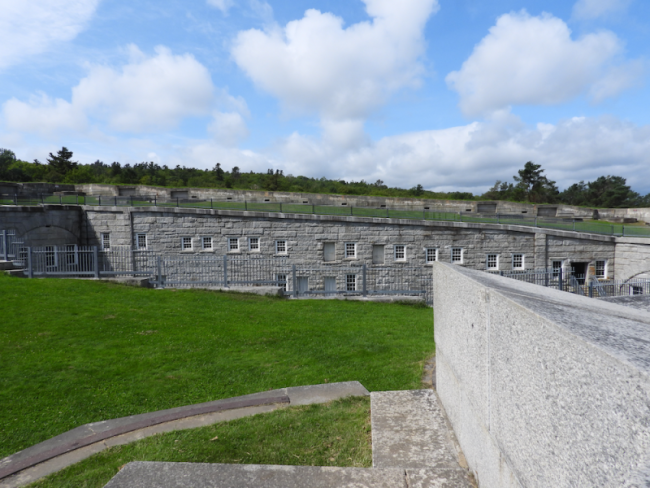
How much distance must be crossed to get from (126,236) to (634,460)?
2521cm

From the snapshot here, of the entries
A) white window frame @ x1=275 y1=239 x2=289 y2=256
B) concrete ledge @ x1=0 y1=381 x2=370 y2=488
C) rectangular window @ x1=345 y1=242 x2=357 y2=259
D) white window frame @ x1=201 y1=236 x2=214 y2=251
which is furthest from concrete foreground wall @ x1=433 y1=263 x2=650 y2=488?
white window frame @ x1=201 y1=236 x2=214 y2=251

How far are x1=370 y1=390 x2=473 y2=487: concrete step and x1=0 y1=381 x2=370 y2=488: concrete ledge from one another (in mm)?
1202

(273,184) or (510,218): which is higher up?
(273,184)

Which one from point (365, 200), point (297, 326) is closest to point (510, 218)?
point (365, 200)

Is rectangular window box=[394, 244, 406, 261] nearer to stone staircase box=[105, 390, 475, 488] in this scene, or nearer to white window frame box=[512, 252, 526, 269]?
white window frame box=[512, 252, 526, 269]

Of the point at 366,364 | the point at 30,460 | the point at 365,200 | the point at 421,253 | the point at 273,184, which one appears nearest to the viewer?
the point at 30,460

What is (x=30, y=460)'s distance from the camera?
4.02 meters

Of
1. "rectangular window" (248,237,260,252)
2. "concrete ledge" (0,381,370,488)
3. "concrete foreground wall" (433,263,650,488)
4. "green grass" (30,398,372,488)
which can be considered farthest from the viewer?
"rectangular window" (248,237,260,252)

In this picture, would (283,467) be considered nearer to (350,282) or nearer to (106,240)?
(350,282)

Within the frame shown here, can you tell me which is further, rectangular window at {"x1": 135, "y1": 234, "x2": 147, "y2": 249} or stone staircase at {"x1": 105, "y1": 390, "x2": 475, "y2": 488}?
rectangular window at {"x1": 135, "y1": 234, "x2": 147, "y2": 249}

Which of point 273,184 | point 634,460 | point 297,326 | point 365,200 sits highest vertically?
point 273,184

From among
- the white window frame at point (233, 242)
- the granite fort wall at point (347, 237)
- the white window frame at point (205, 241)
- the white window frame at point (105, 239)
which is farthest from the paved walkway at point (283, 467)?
the white window frame at point (105, 239)

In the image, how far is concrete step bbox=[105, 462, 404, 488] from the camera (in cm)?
237

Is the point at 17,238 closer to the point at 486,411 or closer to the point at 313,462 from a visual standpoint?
the point at 313,462
